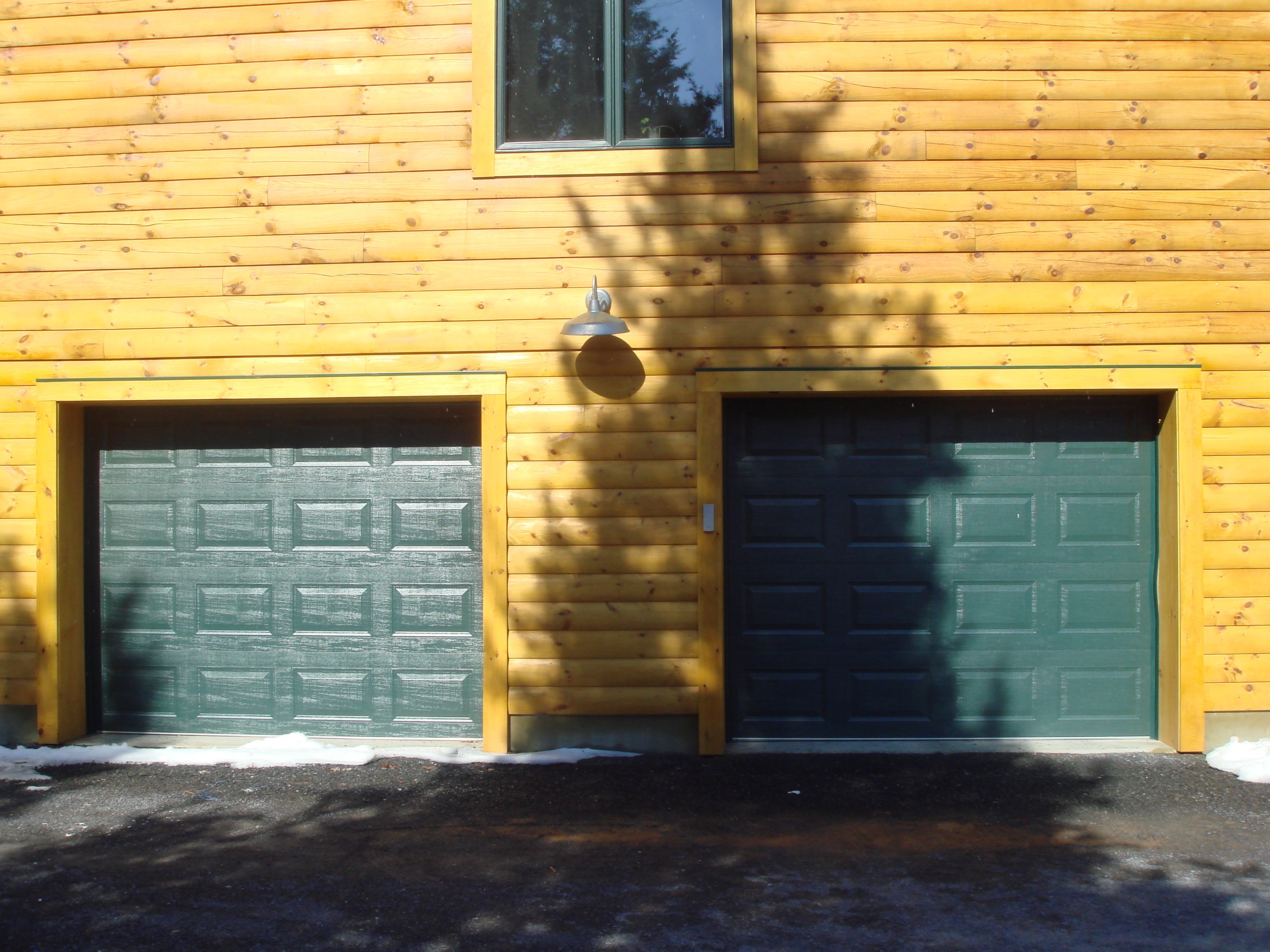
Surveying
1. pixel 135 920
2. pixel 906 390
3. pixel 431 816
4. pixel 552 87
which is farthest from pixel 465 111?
pixel 135 920

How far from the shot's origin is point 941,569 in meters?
6.16

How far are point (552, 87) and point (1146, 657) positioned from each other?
5271mm

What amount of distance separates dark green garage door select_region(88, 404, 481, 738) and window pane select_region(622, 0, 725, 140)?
2.20m

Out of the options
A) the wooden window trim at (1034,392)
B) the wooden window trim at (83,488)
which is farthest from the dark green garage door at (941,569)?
the wooden window trim at (83,488)

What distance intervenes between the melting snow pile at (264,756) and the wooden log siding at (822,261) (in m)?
0.34

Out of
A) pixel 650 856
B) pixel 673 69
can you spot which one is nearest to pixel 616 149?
pixel 673 69

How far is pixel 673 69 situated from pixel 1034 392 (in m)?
3.07

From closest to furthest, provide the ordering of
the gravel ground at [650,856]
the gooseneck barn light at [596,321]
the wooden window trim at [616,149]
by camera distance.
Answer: the gravel ground at [650,856] < the gooseneck barn light at [596,321] < the wooden window trim at [616,149]

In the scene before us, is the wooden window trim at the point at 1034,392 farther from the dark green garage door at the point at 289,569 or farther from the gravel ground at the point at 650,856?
the dark green garage door at the point at 289,569

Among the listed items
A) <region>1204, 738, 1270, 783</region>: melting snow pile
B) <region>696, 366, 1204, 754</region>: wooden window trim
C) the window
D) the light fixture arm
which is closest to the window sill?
the window

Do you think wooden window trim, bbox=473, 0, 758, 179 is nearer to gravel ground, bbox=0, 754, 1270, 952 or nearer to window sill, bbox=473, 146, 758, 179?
window sill, bbox=473, 146, 758, 179

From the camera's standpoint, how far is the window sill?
598 centimetres

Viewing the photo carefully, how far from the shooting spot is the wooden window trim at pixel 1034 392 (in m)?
5.86

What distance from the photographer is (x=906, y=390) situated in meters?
5.93
